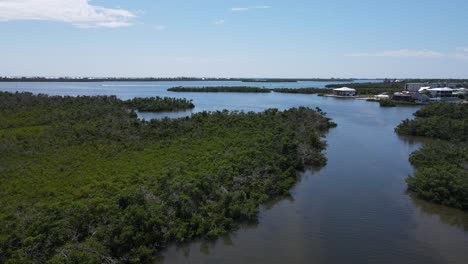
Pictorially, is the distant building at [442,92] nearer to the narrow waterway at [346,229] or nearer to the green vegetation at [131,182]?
the green vegetation at [131,182]

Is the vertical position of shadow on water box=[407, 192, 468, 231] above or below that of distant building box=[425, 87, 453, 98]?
below

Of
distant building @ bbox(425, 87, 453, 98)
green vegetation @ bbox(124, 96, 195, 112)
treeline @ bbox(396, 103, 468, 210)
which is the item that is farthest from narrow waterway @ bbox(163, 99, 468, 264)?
distant building @ bbox(425, 87, 453, 98)

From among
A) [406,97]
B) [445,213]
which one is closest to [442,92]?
[406,97]

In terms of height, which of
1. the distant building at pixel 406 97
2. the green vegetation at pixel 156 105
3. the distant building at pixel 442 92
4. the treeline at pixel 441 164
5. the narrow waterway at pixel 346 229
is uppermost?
the distant building at pixel 442 92

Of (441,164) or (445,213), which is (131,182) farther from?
(441,164)

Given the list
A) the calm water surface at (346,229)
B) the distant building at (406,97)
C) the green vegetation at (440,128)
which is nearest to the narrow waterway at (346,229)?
the calm water surface at (346,229)

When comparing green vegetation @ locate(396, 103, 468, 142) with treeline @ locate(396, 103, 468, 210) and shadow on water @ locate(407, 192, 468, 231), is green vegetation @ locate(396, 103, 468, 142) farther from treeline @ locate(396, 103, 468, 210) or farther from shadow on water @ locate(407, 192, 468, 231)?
shadow on water @ locate(407, 192, 468, 231)

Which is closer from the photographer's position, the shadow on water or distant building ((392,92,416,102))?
the shadow on water
